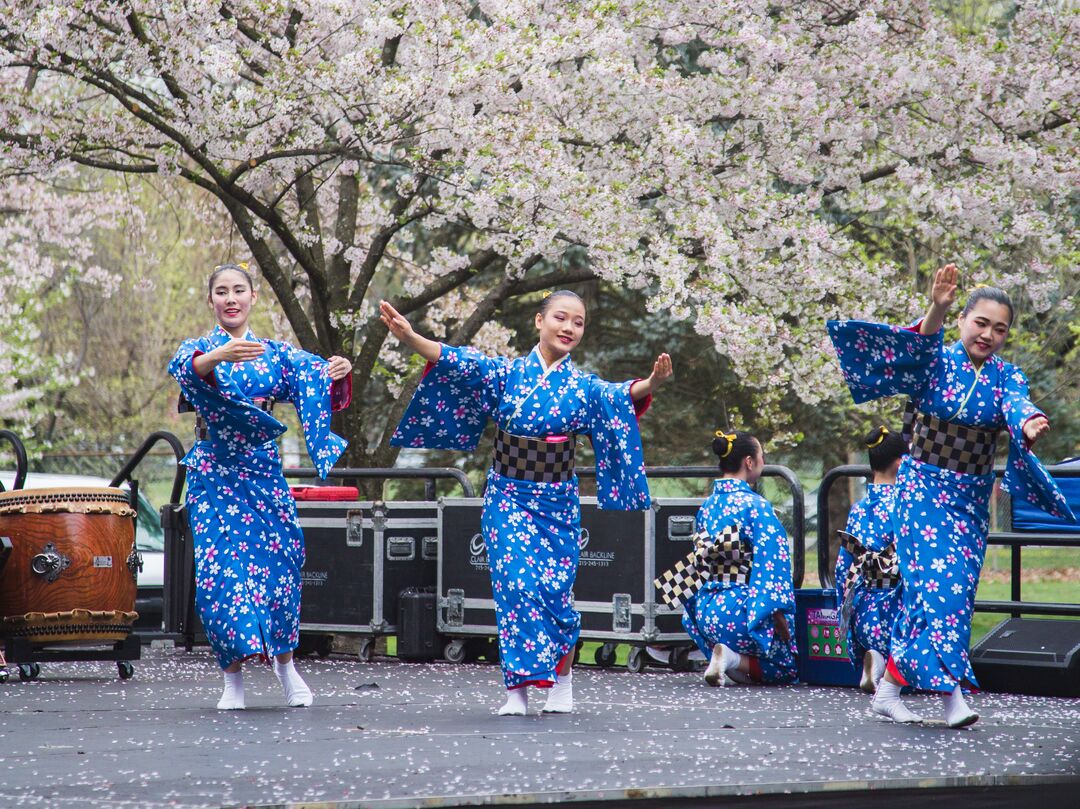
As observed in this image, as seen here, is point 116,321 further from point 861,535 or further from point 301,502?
point 861,535

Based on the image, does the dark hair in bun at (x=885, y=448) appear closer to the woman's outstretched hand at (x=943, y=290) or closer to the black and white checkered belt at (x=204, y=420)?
the woman's outstretched hand at (x=943, y=290)

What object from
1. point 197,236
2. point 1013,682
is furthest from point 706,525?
point 197,236

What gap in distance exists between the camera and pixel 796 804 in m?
3.66

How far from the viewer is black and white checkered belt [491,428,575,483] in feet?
18.7

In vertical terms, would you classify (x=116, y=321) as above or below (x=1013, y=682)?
above

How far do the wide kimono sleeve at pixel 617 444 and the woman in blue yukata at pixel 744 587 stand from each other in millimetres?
1332

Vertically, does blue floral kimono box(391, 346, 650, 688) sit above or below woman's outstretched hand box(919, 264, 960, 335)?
below

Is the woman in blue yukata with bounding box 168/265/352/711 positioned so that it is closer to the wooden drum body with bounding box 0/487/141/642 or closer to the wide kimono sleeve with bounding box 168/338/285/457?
the wide kimono sleeve with bounding box 168/338/285/457

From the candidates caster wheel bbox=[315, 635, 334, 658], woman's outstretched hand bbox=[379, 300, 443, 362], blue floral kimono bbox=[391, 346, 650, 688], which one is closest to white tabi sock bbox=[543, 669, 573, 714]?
blue floral kimono bbox=[391, 346, 650, 688]

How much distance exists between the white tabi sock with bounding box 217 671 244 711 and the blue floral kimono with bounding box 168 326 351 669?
0.34ft

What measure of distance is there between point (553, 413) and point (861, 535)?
1794 millimetres

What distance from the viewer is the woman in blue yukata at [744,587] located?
704 cm

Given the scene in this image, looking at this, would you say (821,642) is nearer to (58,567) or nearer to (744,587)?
(744,587)

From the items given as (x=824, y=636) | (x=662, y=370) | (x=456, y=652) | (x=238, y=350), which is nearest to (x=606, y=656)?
(x=456, y=652)
